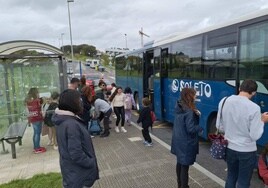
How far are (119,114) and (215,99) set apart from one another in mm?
3843

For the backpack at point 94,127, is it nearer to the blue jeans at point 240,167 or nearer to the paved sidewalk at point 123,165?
the paved sidewalk at point 123,165

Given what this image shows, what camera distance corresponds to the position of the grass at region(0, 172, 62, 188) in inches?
199

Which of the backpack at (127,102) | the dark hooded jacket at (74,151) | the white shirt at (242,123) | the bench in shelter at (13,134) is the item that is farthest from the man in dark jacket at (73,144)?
the backpack at (127,102)

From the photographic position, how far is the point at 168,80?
9172mm

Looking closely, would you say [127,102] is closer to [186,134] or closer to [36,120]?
[36,120]

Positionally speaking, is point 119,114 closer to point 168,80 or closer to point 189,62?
point 168,80

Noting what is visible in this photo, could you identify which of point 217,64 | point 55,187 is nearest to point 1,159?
point 55,187

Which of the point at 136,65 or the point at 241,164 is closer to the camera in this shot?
the point at 241,164

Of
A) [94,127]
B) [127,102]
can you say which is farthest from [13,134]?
[127,102]

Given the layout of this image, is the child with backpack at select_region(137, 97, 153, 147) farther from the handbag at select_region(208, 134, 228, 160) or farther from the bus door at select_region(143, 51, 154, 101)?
the bus door at select_region(143, 51, 154, 101)

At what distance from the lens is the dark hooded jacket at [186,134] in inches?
161

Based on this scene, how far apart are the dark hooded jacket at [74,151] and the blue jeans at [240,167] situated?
176 cm

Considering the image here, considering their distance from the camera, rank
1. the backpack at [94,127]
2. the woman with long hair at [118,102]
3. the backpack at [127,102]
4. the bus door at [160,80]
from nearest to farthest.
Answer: the backpack at [94,127]
the woman with long hair at [118,102]
the bus door at [160,80]
the backpack at [127,102]

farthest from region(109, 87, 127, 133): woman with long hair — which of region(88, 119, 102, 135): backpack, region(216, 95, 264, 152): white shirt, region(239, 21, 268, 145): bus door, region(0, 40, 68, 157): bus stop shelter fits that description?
region(216, 95, 264, 152): white shirt
